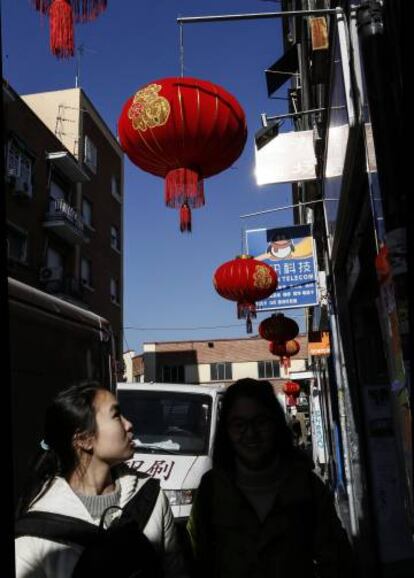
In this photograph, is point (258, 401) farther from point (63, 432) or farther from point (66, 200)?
point (66, 200)

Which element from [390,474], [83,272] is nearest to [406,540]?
[390,474]

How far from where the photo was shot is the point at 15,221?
22.9 meters

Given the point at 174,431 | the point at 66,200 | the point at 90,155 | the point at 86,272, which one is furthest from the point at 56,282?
the point at 174,431

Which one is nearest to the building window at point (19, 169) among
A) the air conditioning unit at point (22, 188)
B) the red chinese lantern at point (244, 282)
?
the air conditioning unit at point (22, 188)

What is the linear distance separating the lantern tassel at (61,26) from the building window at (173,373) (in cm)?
4589

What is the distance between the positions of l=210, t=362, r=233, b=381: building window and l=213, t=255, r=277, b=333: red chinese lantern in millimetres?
40050

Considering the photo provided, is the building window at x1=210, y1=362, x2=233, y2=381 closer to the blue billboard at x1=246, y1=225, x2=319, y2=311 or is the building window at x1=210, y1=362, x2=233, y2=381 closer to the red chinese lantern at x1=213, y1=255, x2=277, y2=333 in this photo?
the blue billboard at x1=246, y1=225, x2=319, y2=311

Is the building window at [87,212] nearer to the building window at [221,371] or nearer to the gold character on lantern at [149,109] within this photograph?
the building window at [221,371]

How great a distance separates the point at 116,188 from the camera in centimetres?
3519

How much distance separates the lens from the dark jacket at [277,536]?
2223 mm

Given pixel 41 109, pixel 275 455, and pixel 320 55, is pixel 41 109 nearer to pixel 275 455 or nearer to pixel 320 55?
pixel 320 55

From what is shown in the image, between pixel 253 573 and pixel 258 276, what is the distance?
658 cm

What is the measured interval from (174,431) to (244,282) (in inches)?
97.0

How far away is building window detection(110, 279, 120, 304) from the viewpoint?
3250 cm
